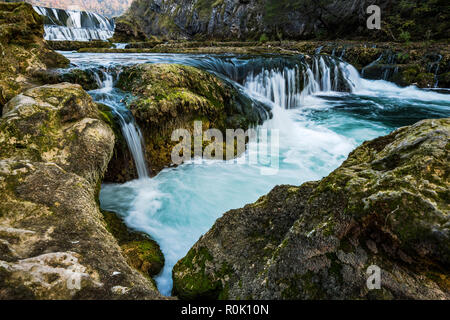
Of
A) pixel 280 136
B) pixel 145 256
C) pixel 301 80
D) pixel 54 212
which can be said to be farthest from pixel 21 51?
→ pixel 301 80

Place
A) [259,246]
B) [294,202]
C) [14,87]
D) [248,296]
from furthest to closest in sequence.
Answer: [14,87], [294,202], [259,246], [248,296]

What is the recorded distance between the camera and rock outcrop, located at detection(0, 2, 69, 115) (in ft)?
16.0

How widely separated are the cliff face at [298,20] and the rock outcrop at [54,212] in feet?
89.8

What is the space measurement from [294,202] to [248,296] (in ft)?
3.20

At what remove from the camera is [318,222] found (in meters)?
1.79

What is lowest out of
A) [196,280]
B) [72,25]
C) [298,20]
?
[196,280]

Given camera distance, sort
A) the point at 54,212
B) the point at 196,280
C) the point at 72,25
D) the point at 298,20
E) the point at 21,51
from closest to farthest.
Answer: the point at 54,212 < the point at 196,280 < the point at 21,51 < the point at 298,20 < the point at 72,25

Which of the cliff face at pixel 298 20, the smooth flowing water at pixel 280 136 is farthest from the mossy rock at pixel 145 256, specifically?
the cliff face at pixel 298 20

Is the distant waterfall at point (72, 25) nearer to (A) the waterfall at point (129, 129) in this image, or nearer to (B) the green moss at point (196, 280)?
(A) the waterfall at point (129, 129)

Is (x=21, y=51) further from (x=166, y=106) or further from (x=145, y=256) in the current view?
(x=145, y=256)

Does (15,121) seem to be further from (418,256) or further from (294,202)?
(418,256)

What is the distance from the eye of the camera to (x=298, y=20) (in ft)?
109

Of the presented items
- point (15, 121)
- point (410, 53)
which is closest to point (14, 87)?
point (15, 121)

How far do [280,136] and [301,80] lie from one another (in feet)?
19.0
